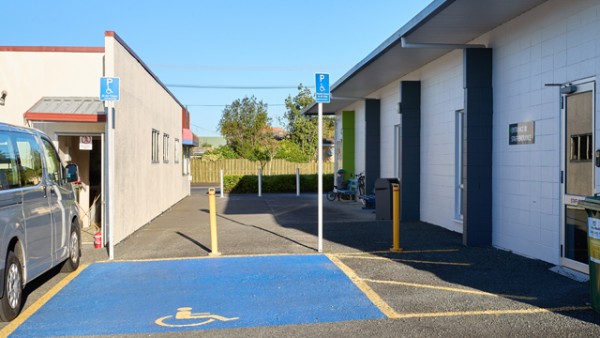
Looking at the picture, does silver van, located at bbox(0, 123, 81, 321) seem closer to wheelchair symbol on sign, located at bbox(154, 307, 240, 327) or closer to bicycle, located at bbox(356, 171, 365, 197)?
wheelchair symbol on sign, located at bbox(154, 307, 240, 327)

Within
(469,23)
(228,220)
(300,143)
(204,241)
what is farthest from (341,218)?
(300,143)

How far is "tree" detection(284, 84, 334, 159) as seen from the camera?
46.2 m

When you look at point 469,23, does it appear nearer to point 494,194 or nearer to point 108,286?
point 494,194

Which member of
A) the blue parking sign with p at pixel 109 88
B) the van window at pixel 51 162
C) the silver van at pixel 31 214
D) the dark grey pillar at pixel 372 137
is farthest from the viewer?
the dark grey pillar at pixel 372 137

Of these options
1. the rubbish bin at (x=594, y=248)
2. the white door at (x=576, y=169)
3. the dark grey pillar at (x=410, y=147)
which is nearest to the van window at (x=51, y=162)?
the rubbish bin at (x=594, y=248)

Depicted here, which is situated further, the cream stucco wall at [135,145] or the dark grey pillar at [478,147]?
the cream stucco wall at [135,145]

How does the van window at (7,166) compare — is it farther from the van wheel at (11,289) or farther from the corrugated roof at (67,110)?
the corrugated roof at (67,110)

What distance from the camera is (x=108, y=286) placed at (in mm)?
7488

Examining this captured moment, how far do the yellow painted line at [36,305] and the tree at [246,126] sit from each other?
3509 cm

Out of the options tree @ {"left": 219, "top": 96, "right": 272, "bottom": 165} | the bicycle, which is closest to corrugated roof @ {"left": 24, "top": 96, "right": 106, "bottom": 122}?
the bicycle

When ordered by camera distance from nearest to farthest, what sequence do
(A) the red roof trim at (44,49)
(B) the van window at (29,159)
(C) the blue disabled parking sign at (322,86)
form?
(B) the van window at (29,159)
(C) the blue disabled parking sign at (322,86)
(A) the red roof trim at (44,49)

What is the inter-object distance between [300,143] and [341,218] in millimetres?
32615

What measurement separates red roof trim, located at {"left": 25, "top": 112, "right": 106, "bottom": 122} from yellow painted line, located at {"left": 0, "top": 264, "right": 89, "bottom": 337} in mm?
3893

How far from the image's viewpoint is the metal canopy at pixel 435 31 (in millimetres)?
8570
